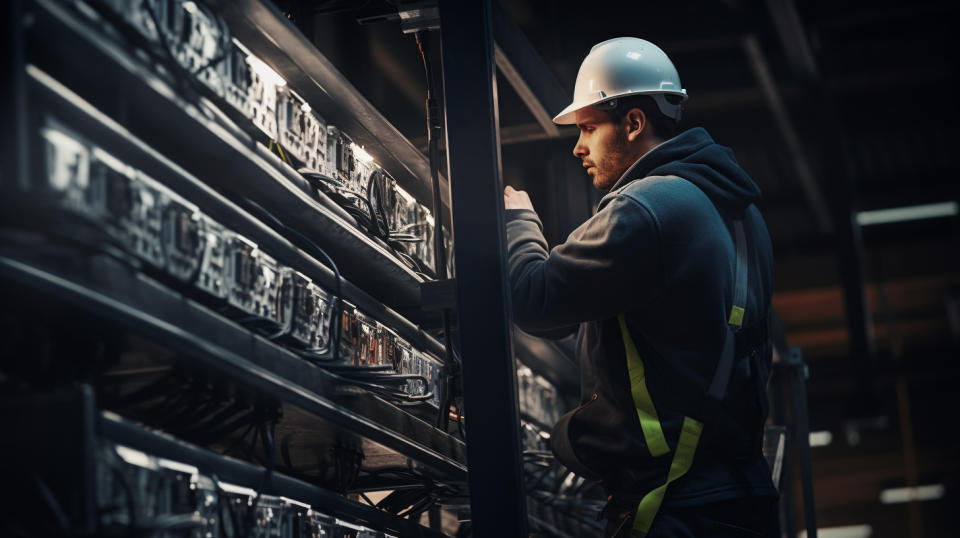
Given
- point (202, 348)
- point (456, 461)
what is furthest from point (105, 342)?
point (456, 461)

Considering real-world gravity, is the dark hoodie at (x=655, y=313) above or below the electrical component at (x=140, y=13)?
below

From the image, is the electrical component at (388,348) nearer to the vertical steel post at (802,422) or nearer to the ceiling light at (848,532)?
the vertical steel post at (802,422)

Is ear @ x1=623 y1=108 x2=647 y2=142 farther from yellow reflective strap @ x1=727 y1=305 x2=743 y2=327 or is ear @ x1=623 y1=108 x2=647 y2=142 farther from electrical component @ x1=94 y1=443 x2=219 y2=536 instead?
electrical component @ x1=94 y1=443 x2=219 y2=536

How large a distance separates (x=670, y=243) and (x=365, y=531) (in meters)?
1.02

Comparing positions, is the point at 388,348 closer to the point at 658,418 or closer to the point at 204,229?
the point at 658,418

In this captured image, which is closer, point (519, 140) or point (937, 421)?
point (519, 140)

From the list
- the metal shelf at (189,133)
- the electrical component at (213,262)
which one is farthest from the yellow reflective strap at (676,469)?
the electrical component at (213,262)

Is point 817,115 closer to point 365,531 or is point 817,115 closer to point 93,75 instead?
point 365,531

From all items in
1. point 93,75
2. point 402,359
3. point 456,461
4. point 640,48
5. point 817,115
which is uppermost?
point 817,115

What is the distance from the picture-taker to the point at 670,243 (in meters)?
2.53

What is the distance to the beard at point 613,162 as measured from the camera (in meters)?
2.96

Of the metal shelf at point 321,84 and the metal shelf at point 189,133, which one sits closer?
the metal shelf at point 189,133

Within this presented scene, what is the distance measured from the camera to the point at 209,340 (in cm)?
190

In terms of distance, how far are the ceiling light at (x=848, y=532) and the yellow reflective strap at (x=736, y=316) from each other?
9.95m
